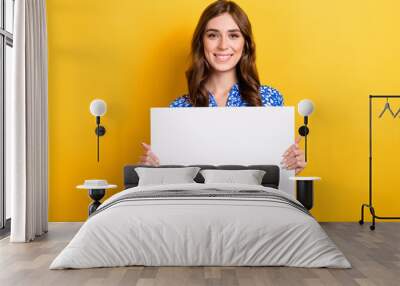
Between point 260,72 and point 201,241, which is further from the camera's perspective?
point 260,72

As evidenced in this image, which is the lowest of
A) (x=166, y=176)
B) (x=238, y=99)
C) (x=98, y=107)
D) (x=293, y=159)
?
(x=166, y=176)

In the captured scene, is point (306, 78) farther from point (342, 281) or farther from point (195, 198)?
point (342, 281)

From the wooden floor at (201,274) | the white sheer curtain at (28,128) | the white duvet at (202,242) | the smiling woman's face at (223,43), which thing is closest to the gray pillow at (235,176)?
the wooden floor at (201,274)

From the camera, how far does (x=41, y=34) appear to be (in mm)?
6457

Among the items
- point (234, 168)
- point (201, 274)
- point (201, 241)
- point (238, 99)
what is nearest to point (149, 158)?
point (234, 168)

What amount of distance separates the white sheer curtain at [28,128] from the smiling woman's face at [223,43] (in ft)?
6.37

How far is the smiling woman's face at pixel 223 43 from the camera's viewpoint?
698 cm

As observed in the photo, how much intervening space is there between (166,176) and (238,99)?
4.90 ft

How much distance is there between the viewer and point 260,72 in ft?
23.4

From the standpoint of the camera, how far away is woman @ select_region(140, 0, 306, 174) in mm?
6988

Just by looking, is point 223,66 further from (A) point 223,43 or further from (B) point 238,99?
(B) point 238,99

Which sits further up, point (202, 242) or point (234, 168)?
point (234, 168)

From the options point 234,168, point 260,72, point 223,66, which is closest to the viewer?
point 234,168

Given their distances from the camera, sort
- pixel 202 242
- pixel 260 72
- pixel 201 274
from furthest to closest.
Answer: pixel 260 72, pixel 202 242, pixel 201 274
